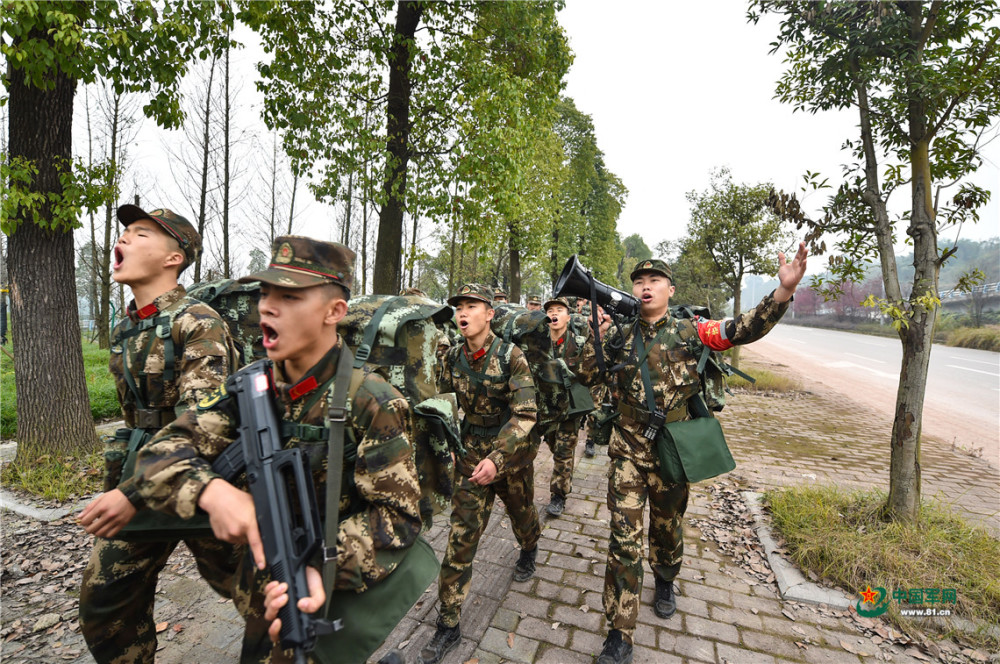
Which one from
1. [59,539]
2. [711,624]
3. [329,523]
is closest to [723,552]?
[711,624]

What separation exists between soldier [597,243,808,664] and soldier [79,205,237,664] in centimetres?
235

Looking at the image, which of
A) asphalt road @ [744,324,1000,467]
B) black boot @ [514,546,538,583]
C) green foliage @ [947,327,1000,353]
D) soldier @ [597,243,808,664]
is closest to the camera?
soldier @ [597,243,808,664]

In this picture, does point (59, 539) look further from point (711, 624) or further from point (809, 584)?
point (809, 584)

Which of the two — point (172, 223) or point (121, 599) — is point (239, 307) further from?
point (121, 599)

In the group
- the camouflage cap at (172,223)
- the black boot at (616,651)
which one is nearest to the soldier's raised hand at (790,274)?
the black boot at (616,651)

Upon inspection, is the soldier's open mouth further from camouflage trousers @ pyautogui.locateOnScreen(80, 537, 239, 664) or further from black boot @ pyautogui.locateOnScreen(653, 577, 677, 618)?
black boot @ pyautogui.locateOnScreen(653, 577, 677, 618)

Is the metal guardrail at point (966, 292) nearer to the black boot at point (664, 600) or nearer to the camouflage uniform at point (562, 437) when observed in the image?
the camouflage uniform at point (562, 437)

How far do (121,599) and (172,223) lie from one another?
2.03 m

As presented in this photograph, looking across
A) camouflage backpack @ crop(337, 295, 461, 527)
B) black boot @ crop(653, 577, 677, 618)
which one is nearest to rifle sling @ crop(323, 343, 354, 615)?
camouflage backpack @ crop(337, 295, 461, 527)

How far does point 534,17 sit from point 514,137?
216 centimetres

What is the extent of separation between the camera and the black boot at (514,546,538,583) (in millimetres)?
3717

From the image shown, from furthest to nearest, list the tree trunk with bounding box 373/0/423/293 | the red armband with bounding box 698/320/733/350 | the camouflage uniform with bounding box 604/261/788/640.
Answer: the tree trunk with bounding box 373/0/423/293, the red armband with bounding box 698/320/733/350, the camouflage uniform with bounding box 604/261/788/640

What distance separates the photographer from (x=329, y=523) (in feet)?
4.96

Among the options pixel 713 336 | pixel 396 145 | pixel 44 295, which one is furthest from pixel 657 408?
pixel 44 295
